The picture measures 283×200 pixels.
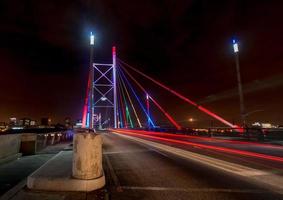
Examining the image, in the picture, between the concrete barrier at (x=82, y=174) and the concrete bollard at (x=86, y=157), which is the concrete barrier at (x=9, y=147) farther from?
the concrete bollard at (x=86, y=157)

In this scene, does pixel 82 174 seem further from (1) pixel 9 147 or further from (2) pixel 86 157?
(1) pixel 9 147

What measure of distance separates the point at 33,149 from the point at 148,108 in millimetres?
37796

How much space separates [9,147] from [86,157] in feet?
22.1

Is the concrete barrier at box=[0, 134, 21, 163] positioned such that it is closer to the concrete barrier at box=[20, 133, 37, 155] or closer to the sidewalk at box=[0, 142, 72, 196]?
the sidewalk at box=[0, 142, 72, 196]

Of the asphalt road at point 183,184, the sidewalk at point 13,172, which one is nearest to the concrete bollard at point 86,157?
the asphalt road at point 183,184

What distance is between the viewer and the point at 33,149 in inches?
555

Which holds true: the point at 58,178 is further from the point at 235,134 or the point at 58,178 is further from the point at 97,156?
the point at 235,134

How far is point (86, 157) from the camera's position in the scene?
6465 mm

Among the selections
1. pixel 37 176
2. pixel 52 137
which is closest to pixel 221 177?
pixel 37 176

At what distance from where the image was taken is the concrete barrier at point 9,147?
10.7 metres

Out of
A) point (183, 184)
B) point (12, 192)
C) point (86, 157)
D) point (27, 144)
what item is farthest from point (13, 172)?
point (183, 184)

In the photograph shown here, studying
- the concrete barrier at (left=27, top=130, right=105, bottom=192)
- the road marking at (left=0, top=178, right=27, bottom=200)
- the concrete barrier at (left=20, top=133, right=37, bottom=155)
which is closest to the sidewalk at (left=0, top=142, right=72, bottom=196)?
the road marking at (left=0, top=178, right=27, bottom=200)

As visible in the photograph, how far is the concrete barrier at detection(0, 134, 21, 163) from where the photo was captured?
35.1 ft

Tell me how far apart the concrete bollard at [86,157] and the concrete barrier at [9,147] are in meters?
5.41
